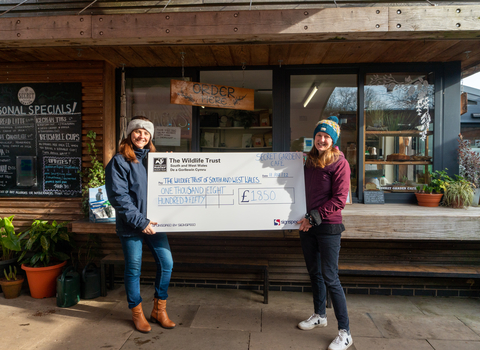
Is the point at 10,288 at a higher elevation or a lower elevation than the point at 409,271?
lower

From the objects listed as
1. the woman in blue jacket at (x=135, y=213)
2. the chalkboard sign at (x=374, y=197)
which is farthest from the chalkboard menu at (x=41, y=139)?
the chalkboard sign at (x=374, y=197)

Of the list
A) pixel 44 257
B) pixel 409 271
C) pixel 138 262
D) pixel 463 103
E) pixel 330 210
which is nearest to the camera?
pixel 330 210

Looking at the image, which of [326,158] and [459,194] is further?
[459,194]

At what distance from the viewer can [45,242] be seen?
326 cm

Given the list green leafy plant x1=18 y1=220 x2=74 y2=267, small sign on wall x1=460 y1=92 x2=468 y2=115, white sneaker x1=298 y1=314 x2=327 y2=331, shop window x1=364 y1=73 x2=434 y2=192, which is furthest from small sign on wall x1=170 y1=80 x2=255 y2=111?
small sign on wall x1=460 y1=92 x2=468 y2=115

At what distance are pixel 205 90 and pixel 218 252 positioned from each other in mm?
1928

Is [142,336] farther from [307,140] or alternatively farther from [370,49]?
[370,49]

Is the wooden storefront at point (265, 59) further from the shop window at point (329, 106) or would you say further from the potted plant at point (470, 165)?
the shop window at point (329, 106)

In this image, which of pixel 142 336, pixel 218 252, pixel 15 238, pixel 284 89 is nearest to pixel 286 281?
pixel 218 252

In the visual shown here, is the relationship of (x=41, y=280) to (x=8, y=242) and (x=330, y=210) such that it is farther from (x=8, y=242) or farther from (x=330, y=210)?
(x=330, y=210)

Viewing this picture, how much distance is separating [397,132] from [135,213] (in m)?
3.19

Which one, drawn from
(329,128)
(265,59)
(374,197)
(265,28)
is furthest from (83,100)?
(374,197)

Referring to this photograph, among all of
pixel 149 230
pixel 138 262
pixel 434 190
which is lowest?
pixel 138 262

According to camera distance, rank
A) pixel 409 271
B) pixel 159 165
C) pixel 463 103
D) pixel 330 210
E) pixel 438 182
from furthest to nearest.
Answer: pixel 463 103 → pixel 438 182 → pixel 409 271 → pixel 159 165 → pixel 330 210
